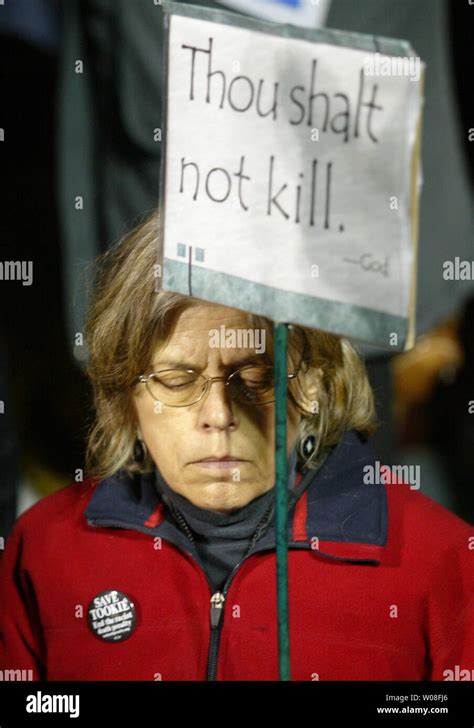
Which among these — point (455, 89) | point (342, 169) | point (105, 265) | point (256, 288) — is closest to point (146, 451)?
point (105, 265)

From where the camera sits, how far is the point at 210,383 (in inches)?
64.5

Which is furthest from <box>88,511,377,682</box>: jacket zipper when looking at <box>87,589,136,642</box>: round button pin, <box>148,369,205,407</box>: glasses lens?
<box>148,369,205,407</box>: glasses lens

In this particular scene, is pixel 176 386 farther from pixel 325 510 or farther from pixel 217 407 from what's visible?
pixel 325 510

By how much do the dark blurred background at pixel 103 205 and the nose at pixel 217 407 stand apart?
1.51 feet

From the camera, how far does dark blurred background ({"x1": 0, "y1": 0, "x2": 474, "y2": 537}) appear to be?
210 cm

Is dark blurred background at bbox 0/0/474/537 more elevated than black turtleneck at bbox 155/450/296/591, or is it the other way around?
dark blurred background at bbox 0/0/474/537

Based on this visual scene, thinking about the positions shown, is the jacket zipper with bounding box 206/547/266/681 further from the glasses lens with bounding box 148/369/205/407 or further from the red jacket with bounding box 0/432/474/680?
the glasses lens with bounding box 148/369/205/407

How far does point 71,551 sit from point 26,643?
0.54 ft

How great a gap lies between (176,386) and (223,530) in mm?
227

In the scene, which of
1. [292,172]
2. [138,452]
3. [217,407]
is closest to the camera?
[292,172]

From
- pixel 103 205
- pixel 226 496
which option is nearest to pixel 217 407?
pixel 226 496

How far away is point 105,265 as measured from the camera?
1.89 metres
